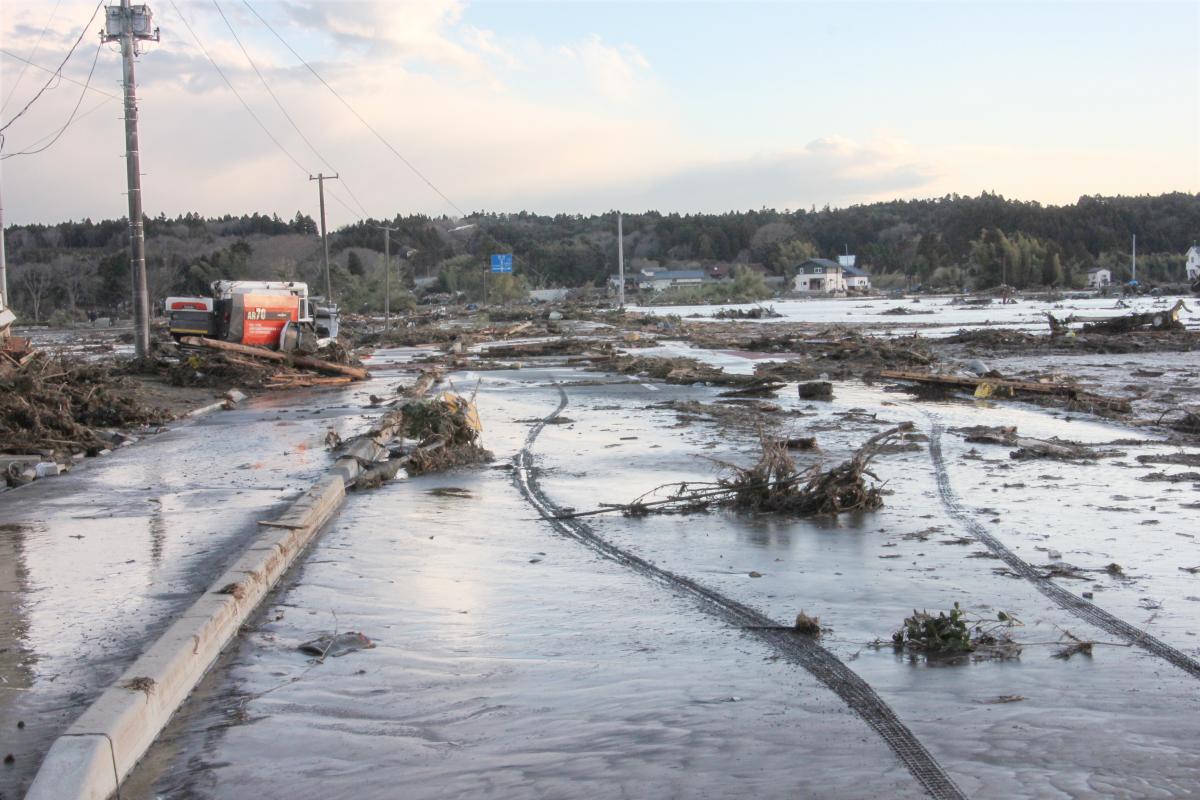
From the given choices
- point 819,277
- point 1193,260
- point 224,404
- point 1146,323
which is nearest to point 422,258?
point 819,277

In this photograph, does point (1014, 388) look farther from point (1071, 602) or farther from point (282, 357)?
point (282, 357)

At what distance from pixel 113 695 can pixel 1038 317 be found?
2422 inches

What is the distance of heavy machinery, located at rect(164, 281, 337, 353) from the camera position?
28234mm

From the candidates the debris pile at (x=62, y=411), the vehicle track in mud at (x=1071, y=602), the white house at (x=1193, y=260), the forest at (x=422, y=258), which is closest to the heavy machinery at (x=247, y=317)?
the debris pile at (x=62, y=411)

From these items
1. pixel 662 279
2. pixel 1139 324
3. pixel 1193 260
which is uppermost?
pixel 1193 260

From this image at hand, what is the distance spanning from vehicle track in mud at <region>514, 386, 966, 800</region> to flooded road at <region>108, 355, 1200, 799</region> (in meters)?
0.05

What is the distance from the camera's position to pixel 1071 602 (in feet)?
22.7

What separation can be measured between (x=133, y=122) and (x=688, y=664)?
89.0ft

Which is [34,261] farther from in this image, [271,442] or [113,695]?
[113,695]

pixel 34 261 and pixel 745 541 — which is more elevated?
pixel 34 261

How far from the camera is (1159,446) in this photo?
46.7 ft

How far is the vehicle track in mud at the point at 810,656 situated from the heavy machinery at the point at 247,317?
20064 mm

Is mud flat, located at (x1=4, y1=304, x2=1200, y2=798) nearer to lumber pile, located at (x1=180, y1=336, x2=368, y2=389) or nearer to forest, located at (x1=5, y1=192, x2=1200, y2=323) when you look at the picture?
lumber pile, located at (x1=180, y1=336, x2=368, y2=389)

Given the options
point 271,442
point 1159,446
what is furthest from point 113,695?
point 1159,446
